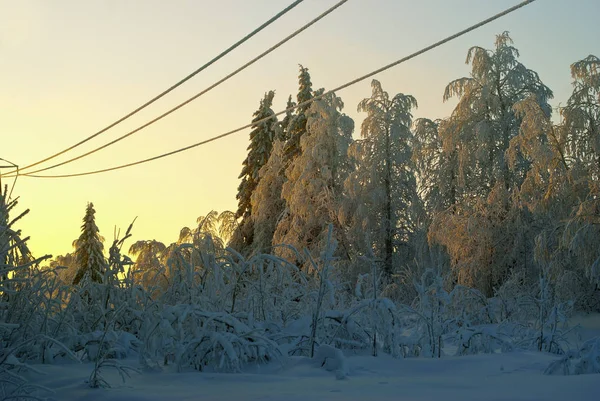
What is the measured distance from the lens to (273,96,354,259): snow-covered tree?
23000 mm

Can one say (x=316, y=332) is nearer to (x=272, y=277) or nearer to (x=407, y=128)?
(x=272, y=277)

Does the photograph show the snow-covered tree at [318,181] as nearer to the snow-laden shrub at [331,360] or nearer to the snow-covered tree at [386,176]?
the snow-covered tree at [386,176]

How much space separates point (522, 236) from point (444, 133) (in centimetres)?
387

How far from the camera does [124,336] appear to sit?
5758 mm

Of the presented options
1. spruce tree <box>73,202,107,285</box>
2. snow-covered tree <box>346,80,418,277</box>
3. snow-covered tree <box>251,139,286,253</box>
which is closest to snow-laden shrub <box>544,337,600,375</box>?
snow-covered tree <box>346,80,418,277</box>

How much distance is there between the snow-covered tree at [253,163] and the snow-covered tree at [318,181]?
3.75 metres

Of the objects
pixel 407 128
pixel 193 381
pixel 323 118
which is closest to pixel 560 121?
pixel 407 128

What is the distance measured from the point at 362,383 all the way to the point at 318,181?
763 inches

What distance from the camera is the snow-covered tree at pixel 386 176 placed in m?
22.0

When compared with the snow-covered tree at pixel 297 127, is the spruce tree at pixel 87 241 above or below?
below

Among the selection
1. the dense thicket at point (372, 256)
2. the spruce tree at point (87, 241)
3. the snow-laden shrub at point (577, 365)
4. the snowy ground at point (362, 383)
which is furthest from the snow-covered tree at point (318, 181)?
the snow-laden shrub at point (577, 365)

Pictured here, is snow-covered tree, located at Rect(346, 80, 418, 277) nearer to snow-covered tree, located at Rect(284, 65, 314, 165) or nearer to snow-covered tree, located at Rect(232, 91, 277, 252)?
snow-covered tree, located at Rect(284, 65, 314, 165)

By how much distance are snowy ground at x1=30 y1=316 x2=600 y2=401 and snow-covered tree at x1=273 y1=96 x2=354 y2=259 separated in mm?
17784

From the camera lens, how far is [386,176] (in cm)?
2250
